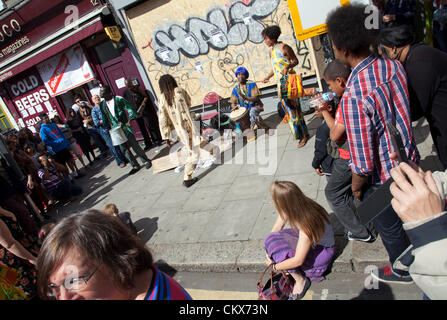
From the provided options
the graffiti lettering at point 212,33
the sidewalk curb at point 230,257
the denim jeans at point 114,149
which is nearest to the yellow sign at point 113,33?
the graffiti lettering at point 212,33

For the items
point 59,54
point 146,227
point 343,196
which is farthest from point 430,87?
point 59,54

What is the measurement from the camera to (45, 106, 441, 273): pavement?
132 inches

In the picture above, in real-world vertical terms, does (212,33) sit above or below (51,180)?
above

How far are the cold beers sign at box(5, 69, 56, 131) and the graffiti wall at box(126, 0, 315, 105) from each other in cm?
542

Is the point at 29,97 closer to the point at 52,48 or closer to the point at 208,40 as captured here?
the point at 52,48

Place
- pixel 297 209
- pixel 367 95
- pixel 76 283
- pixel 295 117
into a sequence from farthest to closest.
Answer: pixel 295 117, pixel 297 209, pixel 367 95, pixel 76 283

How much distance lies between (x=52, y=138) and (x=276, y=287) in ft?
25.2

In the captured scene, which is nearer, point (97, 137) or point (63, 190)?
point (63, 190)

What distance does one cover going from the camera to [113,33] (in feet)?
28.2

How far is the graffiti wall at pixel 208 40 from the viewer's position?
7.12 metres

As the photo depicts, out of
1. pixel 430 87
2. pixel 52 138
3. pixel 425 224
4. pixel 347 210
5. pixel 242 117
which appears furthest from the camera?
pixel 52 138

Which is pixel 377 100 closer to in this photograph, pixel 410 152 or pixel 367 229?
pixel 410 152

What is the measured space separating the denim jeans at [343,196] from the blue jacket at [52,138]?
7731 mm

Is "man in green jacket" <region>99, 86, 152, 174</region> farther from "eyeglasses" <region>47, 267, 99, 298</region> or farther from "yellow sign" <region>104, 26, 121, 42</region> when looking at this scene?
"eyeglasses" <region>47, 267, 99, 298</region>
